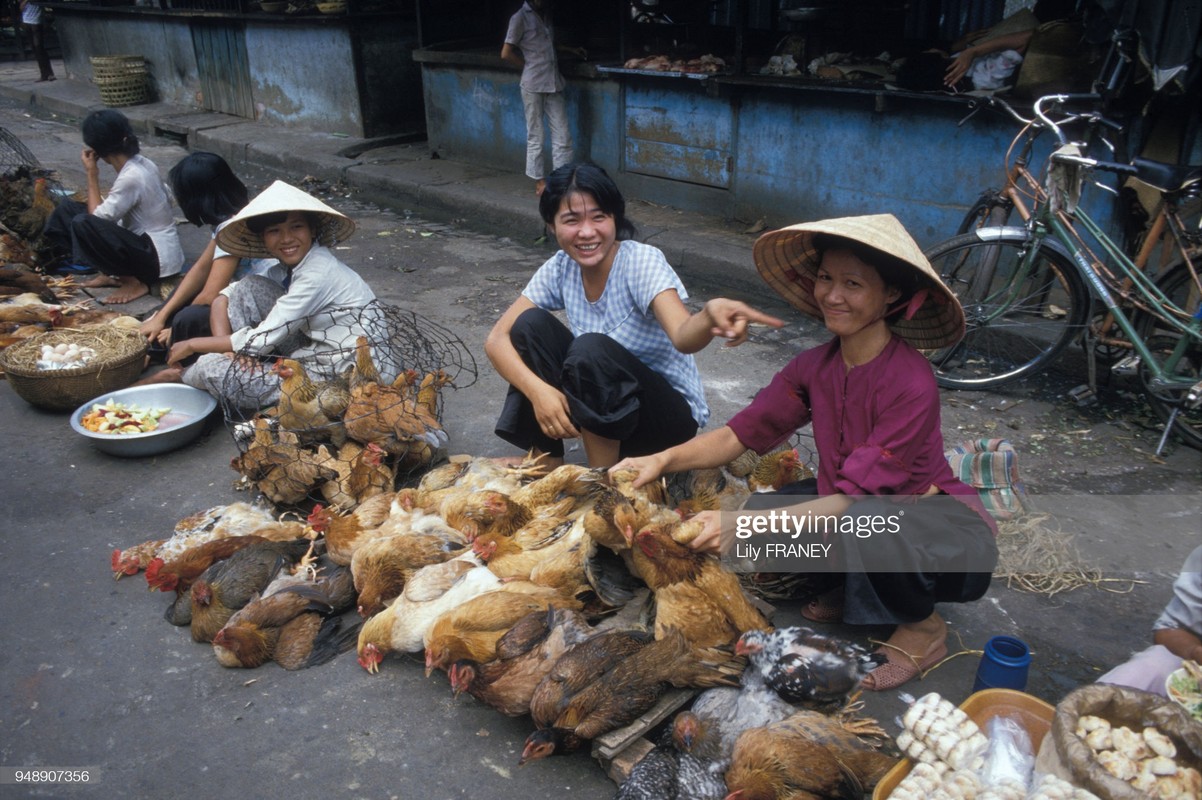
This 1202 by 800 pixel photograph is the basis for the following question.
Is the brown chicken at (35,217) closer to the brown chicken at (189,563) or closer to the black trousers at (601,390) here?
the brown chicken at (189,563)

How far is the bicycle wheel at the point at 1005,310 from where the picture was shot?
482 cm

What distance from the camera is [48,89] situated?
1684cm

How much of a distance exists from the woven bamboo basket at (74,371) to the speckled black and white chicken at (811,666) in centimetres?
401

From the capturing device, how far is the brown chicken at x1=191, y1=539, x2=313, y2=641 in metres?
3.12

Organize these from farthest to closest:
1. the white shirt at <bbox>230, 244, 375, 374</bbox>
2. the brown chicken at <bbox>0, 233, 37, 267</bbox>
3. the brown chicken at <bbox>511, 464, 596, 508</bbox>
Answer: the brown chicken at <bbox>0, 233, 37, 267</bbox>
the white shirt at <bbox>230, 244, 375, 374</bbox>
the brown chicken at <bbox>511, 464, 596, 508</bbox>

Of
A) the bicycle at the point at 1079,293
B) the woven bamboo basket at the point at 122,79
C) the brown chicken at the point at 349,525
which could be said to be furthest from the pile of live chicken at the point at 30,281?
the woven bamboo basket at the point at 122,79

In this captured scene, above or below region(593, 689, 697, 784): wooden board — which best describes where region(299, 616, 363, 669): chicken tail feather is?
below

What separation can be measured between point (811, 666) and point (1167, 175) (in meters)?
3.50

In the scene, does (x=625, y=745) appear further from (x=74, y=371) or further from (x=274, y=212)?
(x=74, y=371)

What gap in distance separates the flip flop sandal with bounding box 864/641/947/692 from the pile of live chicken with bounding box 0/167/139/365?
487cm

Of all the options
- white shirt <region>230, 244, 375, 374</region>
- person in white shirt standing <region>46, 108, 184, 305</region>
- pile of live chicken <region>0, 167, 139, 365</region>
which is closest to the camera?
white shirt <region>230, 244, 375, 374</region>

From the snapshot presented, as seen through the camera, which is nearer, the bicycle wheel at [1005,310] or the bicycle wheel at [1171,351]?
the bicycle wheel at [1171,351]

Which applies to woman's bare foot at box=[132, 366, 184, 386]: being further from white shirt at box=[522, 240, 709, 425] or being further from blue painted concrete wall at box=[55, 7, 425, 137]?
blue painted concrete wall at box=[55, 7, 425, 137]

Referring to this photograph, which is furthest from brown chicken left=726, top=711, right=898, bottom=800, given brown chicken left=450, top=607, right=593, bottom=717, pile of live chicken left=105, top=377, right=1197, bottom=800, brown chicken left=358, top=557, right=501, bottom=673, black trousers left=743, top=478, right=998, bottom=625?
brown chicken left=358, top=557, right=501, bottom=673
